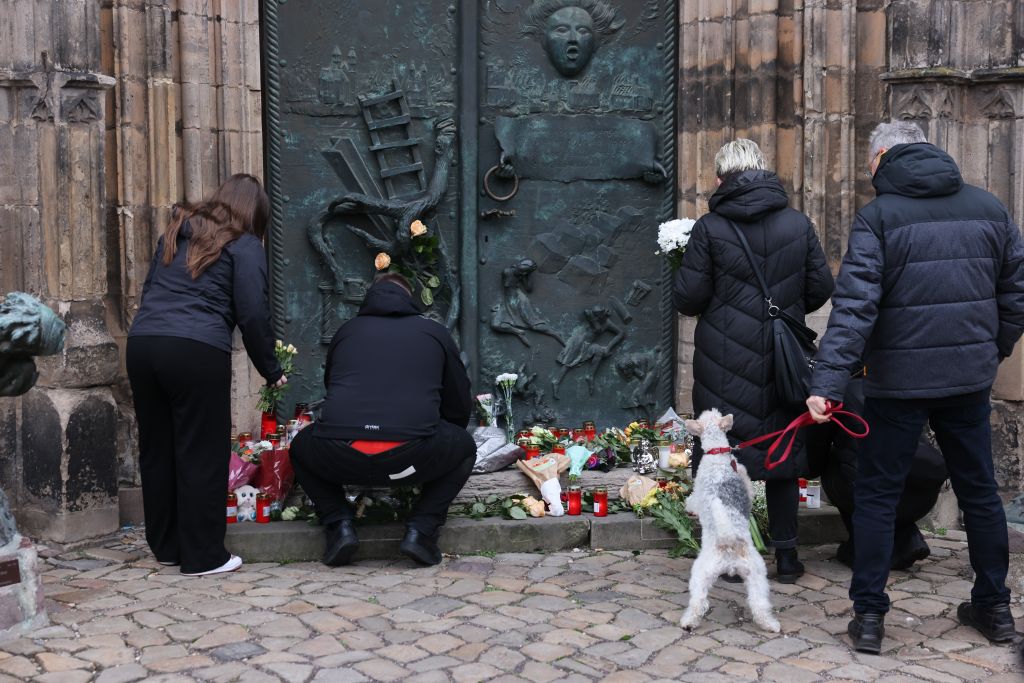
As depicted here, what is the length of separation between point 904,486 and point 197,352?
3.18m

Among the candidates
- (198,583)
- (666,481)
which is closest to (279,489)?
(198,583)

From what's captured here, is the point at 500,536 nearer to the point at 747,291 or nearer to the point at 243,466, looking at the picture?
the point at 243,466

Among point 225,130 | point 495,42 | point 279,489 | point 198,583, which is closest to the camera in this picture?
point 198,583

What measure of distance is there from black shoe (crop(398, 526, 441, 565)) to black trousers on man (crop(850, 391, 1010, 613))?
6.63 ft

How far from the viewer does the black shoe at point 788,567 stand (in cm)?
592

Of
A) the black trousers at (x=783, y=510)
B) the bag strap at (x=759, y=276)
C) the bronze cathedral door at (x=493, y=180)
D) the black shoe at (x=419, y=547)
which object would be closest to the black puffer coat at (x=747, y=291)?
the bag strap at (x=759, y=276)

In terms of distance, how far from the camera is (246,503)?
21.7 ft

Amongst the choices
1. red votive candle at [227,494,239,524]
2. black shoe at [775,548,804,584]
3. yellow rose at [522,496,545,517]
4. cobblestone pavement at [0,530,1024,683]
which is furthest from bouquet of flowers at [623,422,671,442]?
red votive candle at [227,494,239,524]

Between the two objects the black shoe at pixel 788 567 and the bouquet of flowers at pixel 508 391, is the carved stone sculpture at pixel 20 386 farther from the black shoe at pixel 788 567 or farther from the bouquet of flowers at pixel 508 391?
the bouquet of flowers at pixel 508 391

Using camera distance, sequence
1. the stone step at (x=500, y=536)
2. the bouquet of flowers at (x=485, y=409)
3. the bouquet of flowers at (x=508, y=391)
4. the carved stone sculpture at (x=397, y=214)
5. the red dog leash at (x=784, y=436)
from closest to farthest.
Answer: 1. the red dog leash at (x=784, y=436)
2. the stone step at (x=500, y=536)
3. the carved stone sculpture at (x=397, y=214)
4. the bouquet of flowers at (x=485, y=409)
5. the bouquet of flowers at (x=508, y=391)

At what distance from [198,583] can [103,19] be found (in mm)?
3186

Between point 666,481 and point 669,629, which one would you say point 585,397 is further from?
point 669,629

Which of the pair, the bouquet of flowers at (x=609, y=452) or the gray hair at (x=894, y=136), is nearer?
the gray hair at (x=894, y=136)

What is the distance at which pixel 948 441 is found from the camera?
5031 mm
